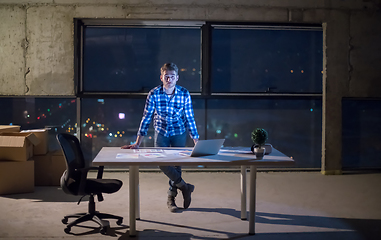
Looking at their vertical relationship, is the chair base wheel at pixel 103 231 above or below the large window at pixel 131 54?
below

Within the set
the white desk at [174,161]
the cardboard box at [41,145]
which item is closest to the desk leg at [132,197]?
the white desk at [174,161]

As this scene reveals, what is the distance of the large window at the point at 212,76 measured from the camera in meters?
5.58

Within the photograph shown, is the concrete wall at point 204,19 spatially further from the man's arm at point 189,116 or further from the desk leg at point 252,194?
the desk leg at point 252,194

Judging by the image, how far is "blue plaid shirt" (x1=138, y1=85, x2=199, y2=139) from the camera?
12.2 feet

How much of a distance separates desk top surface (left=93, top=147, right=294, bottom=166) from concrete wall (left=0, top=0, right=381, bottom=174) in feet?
8.88

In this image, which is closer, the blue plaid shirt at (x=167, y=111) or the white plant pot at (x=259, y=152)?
the white plant pot at (x=259, y=152)

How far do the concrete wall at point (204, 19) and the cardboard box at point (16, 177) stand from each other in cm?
147

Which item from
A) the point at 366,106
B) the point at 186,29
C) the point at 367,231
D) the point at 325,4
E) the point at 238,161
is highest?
the point at 325,4

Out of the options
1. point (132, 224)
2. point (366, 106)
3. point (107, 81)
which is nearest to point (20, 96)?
point (107, 81)

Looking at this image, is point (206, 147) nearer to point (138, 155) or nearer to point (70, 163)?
point (138, 155)

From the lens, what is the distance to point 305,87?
5.74 metres

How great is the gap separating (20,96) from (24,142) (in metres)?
1.42

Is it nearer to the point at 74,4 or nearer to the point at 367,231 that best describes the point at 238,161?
the point at 367,231

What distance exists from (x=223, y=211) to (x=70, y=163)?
1571 mm
